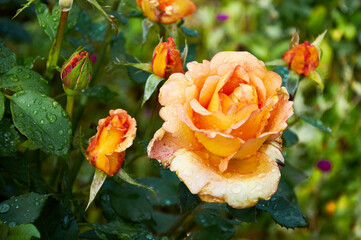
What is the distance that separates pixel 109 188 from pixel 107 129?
0.26 meters

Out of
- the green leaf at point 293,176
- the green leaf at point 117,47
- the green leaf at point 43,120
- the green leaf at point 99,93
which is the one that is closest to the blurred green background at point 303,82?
the green leaf at point 117,47

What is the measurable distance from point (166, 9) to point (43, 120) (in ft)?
0.99

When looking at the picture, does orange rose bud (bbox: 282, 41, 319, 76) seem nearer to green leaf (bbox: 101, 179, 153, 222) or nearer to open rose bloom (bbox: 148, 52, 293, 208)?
open rose bloom (bbox: 148, 52, 293, 208)

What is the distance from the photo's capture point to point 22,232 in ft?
1.82

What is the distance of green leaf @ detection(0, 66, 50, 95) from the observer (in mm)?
661

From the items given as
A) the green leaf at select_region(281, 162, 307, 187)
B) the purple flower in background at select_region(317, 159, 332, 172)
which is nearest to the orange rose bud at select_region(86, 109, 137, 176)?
the green leaf at select_region(281, 162, 307, 187)

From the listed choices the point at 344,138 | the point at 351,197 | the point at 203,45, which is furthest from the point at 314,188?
the point at 203,45

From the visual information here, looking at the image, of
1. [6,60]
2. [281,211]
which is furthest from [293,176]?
[6,60]

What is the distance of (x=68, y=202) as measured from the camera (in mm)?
755

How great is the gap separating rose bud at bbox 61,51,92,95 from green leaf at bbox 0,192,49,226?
18 cm

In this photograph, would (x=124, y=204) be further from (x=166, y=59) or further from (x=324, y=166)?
(x=324, y=166)

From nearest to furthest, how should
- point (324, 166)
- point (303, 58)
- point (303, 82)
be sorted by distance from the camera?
1. point (303, 58)
2. point (303, 82)
3. point (324, 166)

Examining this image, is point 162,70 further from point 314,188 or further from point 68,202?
point 314,188

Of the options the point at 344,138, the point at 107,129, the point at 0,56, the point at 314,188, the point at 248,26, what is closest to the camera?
the point at 107,129
